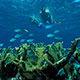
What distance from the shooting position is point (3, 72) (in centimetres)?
260

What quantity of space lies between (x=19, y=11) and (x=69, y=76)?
27492 millimetres

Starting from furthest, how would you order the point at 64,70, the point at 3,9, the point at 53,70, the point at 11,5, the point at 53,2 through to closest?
the point at 3,9 < the point at 11,5 < the point at 53,2 < the point at 64,70 < the point at 53,70

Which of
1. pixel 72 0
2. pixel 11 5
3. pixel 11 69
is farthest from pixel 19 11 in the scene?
pixel 11 69

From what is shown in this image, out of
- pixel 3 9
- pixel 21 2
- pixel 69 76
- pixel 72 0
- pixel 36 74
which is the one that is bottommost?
pixel 69 76

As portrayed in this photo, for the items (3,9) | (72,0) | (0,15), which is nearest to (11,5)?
(3,9)

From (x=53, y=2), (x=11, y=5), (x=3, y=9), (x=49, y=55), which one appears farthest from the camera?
(x=3, y=9)

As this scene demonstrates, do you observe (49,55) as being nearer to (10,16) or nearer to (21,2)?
(21,2)

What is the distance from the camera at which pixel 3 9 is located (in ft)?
89.1

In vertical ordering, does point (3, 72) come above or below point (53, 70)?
above

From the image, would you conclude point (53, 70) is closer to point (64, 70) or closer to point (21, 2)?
point (64, 70)

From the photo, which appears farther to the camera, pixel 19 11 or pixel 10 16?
pixel 10 16

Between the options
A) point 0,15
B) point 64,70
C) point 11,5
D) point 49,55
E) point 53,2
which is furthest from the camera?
point 0,15

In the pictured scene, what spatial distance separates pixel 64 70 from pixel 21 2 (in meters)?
22.7

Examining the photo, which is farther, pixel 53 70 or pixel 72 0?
pixel 72 0
